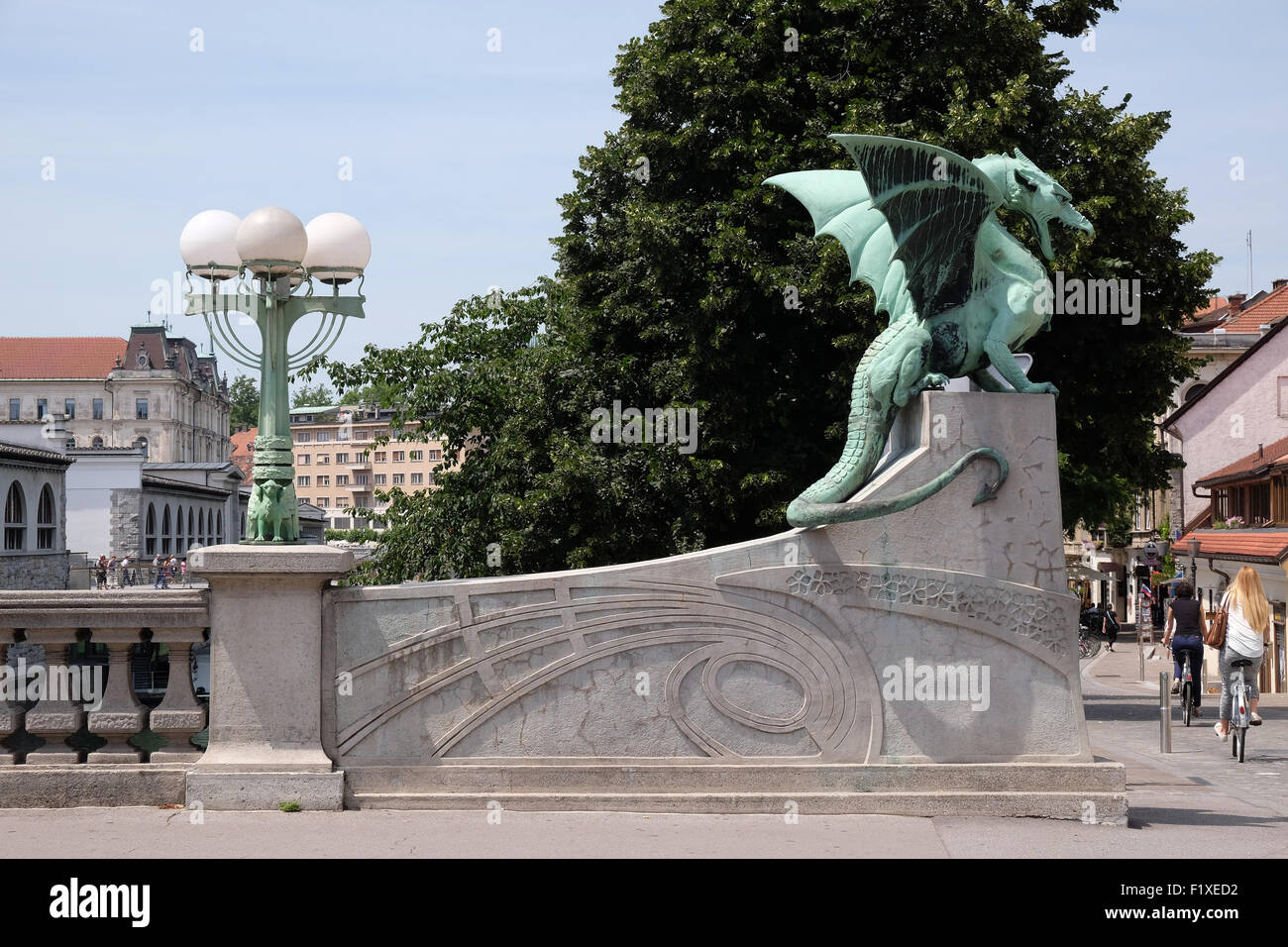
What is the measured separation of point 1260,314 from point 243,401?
12444 centimetres

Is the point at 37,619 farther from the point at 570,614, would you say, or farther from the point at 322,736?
the point at 570,614

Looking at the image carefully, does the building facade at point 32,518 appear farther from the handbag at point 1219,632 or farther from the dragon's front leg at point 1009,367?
the dragon's front leg at point 1009,367

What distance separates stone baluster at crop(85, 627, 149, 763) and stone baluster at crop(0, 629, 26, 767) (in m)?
Result: 0.45

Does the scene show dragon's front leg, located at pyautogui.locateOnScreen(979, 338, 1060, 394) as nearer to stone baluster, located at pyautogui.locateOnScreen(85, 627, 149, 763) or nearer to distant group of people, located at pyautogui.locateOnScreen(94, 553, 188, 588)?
stone baluster, located at pyautogui.locateOnScreen(85, 627, 149, 763)

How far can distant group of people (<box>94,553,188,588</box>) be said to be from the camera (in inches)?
2124

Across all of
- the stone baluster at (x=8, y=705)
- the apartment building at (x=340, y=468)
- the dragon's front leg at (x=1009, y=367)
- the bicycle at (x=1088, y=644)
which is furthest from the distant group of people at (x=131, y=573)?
the apartment building at (x=340, y=468)

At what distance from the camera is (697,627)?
8422mm

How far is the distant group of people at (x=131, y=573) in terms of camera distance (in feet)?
177

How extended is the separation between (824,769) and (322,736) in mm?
3058

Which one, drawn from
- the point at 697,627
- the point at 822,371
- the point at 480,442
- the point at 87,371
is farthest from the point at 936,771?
the point at 87,371

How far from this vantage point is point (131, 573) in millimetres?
60750

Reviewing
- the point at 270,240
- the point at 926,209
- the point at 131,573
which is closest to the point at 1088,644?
the point at 926,209

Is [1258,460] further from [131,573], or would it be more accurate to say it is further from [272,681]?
[131,573]

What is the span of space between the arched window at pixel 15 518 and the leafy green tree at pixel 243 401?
103m
